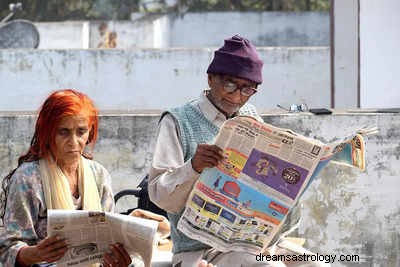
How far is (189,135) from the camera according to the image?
4898mm

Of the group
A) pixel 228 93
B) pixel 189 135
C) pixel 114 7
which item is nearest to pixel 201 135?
pixel 189 135

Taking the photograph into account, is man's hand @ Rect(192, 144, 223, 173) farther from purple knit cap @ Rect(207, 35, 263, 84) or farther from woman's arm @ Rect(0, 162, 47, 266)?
woman's arm @ Rect(0, 162, 47, 266)

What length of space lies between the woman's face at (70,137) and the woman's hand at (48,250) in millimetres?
507

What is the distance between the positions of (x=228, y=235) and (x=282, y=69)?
15172 millimetres

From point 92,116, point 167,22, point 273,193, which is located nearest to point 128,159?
point 92,116

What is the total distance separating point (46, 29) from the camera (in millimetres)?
26766

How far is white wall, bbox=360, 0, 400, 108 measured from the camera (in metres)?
11.3

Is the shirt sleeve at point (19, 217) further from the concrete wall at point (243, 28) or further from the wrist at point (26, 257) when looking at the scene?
the concrete wall at point (243, 28)

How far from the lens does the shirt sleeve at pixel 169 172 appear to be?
461 cm

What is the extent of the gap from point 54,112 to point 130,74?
1470 centimetres

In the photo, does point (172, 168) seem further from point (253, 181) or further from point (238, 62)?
point (238, 62)

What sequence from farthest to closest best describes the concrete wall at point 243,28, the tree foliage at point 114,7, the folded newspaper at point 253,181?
the tree foliage at point 114,7
the concrete wall at point 243,28
the folded newspaper at point 253,181

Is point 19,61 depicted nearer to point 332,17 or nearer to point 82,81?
point 82,81

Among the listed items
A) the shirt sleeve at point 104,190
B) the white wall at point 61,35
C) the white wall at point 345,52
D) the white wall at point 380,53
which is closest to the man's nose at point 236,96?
the shirt sleeve at point 104,190
